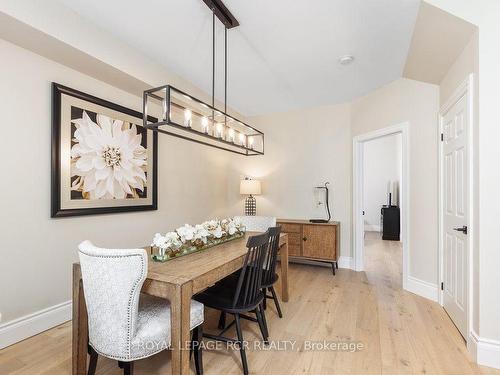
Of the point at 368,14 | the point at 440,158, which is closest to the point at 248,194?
the point at 440,158

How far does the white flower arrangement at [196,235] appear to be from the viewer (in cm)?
187

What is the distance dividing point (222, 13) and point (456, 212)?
2.70 meters

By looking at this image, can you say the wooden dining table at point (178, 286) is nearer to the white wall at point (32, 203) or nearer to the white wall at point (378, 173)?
the white wall at point (32, 203)

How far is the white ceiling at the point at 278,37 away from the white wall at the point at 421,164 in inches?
12.7

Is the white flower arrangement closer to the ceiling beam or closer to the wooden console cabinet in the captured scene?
→ the wooden console cabinet

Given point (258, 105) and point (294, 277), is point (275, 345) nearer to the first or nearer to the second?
point (294, 277)

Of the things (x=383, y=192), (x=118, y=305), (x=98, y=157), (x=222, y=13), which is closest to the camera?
(x=118, y=305)

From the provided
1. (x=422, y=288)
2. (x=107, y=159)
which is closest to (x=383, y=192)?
(x=422, y=288)

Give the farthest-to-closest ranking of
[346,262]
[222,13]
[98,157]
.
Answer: [346,262], [98,157], [222,13]

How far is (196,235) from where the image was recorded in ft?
6.98

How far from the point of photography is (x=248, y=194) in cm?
480

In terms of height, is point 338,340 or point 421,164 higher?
point 421,164

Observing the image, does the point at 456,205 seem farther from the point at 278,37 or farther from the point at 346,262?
the point at 278,37

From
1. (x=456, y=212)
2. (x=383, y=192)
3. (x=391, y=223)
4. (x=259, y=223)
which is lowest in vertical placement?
(x=391, y=223)
